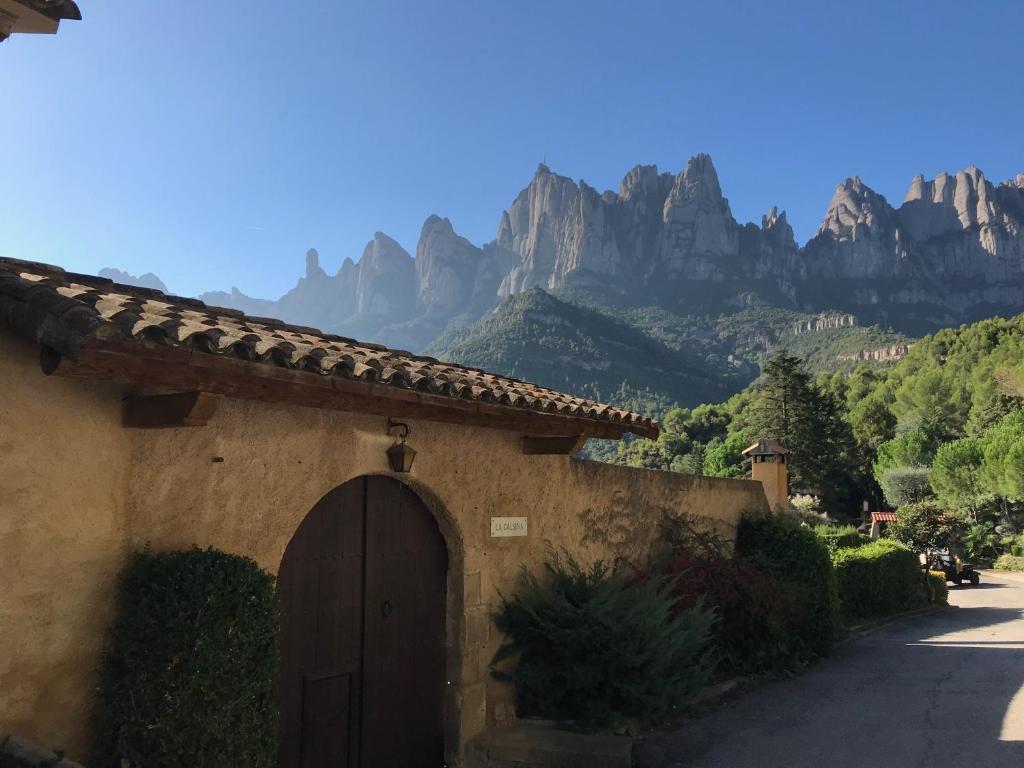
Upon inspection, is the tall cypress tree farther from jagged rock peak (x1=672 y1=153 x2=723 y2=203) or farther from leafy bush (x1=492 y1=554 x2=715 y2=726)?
jagged rock peak (x1=672 y1=153 x2=723 y2=203)

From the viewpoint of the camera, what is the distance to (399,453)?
Answer: 479 centimetres

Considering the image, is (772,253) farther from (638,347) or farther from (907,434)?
(907,434)

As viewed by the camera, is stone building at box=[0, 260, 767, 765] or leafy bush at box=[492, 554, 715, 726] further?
leafy bush at box=[492, 554, 715, 726]

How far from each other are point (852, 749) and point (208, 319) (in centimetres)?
596

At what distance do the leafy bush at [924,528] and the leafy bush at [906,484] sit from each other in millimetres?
18560

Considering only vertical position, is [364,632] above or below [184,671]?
below

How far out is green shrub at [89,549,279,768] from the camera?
10.4 ft

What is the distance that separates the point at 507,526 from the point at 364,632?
153 cm

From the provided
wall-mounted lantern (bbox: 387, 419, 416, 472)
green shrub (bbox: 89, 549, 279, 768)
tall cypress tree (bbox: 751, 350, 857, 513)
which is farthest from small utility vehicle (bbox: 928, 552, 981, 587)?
green shrub (bbox: 89, 549, 279, 768)

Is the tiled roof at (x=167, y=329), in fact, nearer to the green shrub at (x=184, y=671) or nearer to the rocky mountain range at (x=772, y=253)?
the green shrub at (x=184, y=671)

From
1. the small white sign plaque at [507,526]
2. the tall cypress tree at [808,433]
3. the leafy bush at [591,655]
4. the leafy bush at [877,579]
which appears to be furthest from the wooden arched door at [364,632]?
the tall cypress tree at [808,433]

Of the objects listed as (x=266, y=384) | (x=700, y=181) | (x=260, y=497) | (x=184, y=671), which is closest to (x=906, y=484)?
(x=260, y=497)

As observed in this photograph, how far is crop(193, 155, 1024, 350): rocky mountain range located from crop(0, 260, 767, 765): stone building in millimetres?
124498

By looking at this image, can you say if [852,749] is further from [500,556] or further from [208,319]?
[208,319]
